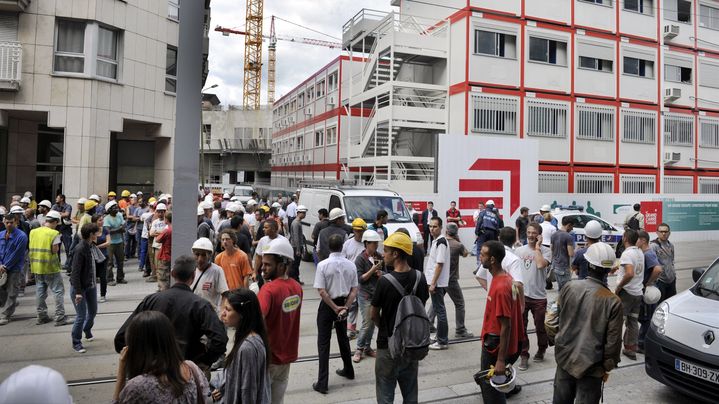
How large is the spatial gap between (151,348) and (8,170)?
2048 centimetres

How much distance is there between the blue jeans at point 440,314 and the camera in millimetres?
7047

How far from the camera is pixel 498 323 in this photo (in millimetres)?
4359

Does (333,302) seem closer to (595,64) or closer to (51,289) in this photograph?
(51,289)


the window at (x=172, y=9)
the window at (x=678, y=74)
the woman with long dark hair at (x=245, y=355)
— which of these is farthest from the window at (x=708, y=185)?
the woman with long dark hair at (x=245, y=355)

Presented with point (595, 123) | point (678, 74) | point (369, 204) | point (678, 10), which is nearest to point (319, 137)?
point (595, 123)

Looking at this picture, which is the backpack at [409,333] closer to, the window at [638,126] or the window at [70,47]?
the window at [70,47]

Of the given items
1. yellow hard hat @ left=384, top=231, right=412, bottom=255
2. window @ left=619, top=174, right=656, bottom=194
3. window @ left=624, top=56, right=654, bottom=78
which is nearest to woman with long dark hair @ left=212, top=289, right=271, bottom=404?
yellow hard hat @ left=384, top=231, right=412, bottom=255

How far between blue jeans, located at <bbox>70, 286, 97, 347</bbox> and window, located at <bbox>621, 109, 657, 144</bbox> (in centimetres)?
2829

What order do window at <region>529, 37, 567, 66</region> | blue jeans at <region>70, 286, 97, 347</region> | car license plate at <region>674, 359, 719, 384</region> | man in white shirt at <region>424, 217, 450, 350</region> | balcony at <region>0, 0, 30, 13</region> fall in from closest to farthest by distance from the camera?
car license plate at <region>674, 359, 719, 384</region>
blue jeans at <region>70, 286, 97, 347</region>
man in white shirt at <region>424, 217, 450, 350</region>
balcony at <region>0, 0, 30, 13</region>
window at <region>529, 37, 567, 66</region>

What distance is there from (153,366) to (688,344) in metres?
5.22

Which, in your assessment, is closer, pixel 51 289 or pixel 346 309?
pixel 346 309

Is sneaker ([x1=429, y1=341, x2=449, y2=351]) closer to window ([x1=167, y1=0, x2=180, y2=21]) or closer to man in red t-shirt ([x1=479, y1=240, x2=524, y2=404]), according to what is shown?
man in red t-shirt ([x1=479, y1=240, x2=524, y2=404])

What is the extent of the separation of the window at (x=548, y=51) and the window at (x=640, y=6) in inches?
215

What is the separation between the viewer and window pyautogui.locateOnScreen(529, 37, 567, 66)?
82.9 feet
